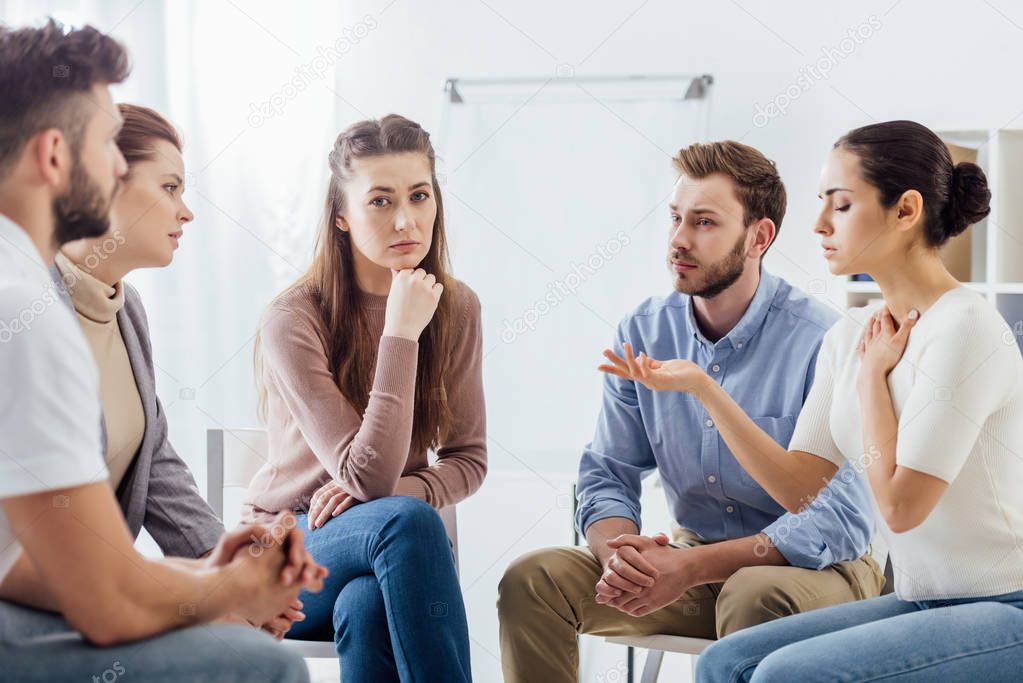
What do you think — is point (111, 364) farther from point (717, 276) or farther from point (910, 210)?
point (910, 210)

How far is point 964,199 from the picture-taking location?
48.4 inches

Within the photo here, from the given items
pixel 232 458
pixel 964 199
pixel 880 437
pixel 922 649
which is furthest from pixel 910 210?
pixel 232 458

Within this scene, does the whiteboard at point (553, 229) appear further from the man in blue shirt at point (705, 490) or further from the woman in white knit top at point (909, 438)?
the woman in white knit top at point (909, 438)

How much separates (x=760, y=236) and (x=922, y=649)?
0.76 meters

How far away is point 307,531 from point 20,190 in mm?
682

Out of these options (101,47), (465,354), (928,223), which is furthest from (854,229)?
(101,47)

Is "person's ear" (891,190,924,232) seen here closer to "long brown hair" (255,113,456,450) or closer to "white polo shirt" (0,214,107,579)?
"long brown hair" (255,113,456,450)

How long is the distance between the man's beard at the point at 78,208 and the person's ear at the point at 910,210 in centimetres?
90

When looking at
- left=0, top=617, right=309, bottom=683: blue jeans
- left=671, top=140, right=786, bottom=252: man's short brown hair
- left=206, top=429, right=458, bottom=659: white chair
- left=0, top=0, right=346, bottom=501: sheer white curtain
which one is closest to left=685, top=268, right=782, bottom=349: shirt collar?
left=671, top=140, right=786, bottom=252: man's short brown hair

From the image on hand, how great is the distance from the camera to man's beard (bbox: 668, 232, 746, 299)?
156 cm

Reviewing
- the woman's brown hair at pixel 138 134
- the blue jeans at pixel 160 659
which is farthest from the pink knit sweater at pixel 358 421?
the blue jeans at pixel 160 659

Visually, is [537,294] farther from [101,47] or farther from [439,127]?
[101,47]

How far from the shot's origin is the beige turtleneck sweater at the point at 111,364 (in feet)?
4.02

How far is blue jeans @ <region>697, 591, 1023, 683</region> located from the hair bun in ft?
1.45
